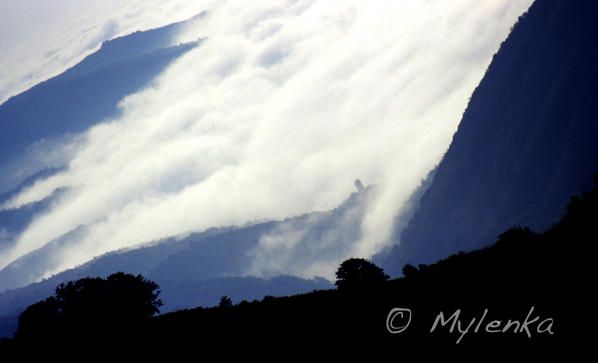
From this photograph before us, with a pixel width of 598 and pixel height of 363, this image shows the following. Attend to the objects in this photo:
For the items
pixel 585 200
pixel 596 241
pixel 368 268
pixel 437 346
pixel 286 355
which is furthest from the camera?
pixel 368 268

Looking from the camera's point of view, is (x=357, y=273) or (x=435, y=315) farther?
(x=357, y=273)

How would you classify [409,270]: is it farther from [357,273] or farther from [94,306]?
[94,306]

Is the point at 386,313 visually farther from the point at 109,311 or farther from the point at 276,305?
the point at 109,311

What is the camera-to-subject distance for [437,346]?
25.4 m

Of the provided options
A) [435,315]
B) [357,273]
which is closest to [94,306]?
[357,273]

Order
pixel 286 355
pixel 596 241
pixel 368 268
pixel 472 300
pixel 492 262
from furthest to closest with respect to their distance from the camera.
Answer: pixel 368 268
pixel 492 262
pixel 596 241
pixel 472 300
pixel 286 355

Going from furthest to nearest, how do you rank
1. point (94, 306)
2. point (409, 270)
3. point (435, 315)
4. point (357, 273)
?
point (357, 273)
point (94, 306)
point (409, 270)
point (435, 315)

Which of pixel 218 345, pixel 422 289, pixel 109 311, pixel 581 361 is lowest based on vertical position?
pixel 581 361

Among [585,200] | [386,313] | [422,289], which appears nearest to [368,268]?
[585,200]

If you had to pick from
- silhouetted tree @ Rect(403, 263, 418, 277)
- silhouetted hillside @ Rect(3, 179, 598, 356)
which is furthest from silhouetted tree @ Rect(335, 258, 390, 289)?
silhouetted hillside @ Rect(3, 179, 598, 356)

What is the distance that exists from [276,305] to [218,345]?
10928mm

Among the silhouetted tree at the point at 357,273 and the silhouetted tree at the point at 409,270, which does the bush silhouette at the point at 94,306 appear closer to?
the silhouetted tree at the point at 357,273

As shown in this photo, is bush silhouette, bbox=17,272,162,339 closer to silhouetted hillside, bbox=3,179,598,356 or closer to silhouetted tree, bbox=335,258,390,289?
silhouetted hillside, bbox=3,179,598,356

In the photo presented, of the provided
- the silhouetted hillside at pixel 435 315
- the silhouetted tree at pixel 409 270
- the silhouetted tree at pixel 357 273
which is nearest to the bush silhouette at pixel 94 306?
the silhouetted hillside at pixel 435 315
